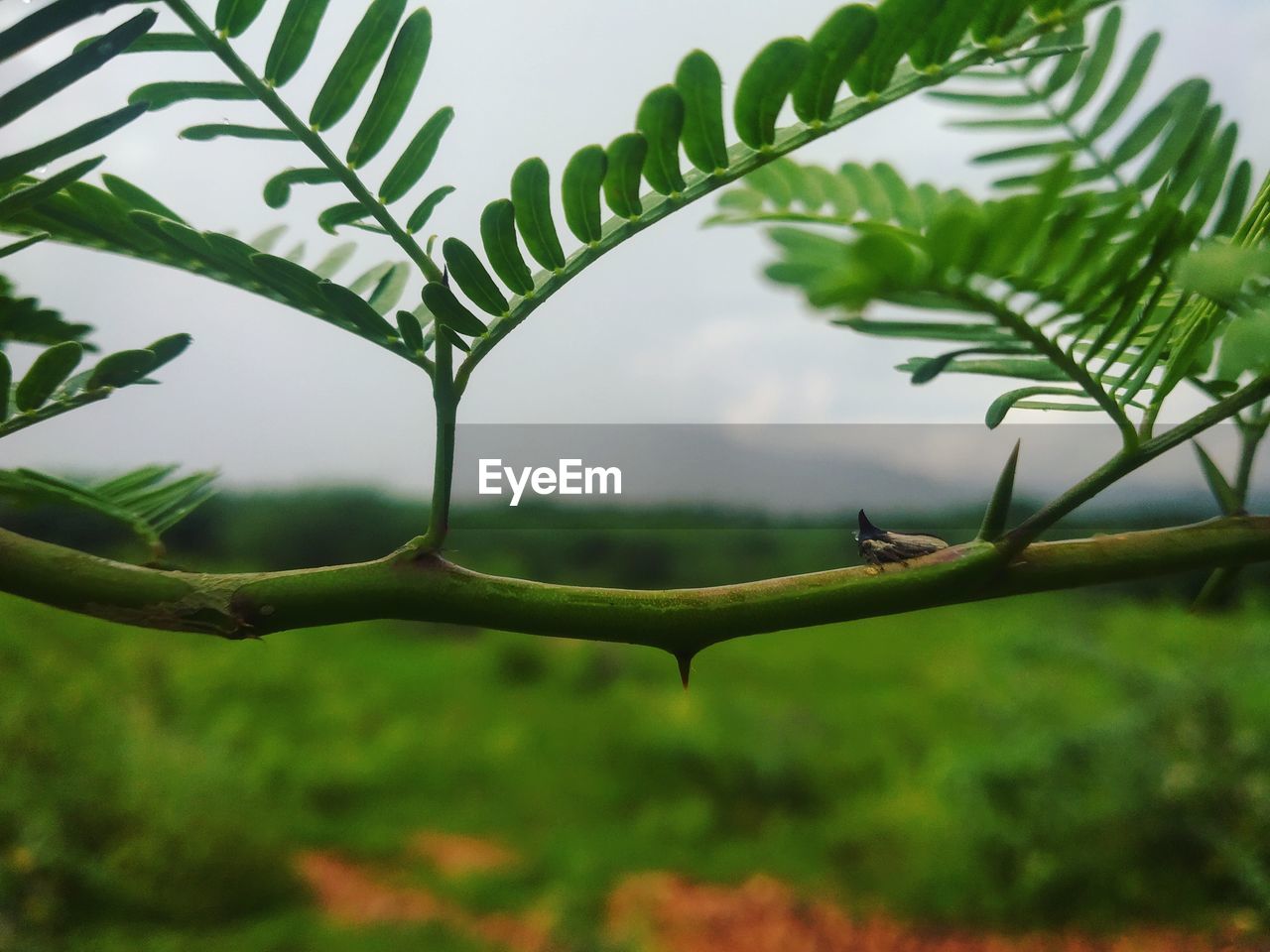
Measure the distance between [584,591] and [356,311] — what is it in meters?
0.07

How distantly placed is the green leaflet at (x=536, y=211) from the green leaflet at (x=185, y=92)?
0.20 ft

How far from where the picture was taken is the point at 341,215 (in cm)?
21

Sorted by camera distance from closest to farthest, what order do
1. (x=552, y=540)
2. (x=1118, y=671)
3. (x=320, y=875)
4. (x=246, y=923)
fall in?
(x=1118, y=671), (x=246, y=923), (x=320, y=875), (x=552, y=540)

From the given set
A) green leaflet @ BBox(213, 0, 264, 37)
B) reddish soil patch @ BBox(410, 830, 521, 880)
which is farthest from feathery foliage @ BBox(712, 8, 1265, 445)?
reddish soil patch @ BBox(410, 830, 521, 880)

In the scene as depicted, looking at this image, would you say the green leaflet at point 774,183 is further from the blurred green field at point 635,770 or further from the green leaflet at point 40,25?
the blurred green field at point 635,770

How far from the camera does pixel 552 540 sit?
2562mm

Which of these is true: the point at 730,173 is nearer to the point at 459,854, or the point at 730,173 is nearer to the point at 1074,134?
the point at 1074,134

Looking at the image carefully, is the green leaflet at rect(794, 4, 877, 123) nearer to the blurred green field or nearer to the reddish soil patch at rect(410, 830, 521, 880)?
the blurred green field

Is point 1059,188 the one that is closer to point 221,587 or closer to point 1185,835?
point 221,587

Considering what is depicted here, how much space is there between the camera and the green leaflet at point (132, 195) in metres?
0.18

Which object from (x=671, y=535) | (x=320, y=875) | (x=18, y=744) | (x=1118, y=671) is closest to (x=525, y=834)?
(x=320, y=875)

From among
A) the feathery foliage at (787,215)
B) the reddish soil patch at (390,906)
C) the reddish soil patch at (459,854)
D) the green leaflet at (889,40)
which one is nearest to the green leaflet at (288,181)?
the feathery foliage at (787,215)

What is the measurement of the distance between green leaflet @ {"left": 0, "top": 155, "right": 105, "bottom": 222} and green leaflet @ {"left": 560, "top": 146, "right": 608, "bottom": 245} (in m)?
0.08

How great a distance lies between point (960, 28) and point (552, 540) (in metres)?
2.45
